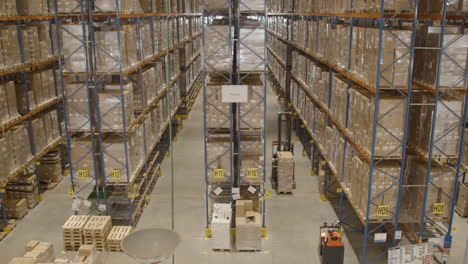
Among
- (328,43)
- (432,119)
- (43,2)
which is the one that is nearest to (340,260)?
(432,119)

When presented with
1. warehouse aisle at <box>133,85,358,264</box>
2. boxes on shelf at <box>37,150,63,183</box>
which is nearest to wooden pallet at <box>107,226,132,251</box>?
warehouse aisle at <box>133,85,358,264</box>

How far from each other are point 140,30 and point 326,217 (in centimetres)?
641

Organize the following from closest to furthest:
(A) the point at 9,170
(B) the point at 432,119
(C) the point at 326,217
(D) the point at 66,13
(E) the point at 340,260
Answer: (B) the point at 432,119
(E) the point at 340,260
(D) the point at 66,13
(A) the point at 9,170
(C) the point at 326,217

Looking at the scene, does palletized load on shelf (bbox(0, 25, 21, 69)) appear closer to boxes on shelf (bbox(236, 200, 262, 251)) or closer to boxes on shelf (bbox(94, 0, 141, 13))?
boxes on shelf (bbox(94, 0, 141, 13))

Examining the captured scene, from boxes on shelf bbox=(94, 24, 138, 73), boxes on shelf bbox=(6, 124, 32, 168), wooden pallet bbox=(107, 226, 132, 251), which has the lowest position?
wooden pallet bbox=(107, 226, 132, 251)

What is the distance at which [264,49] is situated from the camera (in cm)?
873

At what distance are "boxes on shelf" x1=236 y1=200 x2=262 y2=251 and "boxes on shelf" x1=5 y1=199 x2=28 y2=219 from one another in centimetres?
527

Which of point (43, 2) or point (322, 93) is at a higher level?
point (43, 2)

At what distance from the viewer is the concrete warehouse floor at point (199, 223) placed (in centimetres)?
896

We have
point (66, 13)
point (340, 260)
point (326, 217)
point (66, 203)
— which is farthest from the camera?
point (66, 203)

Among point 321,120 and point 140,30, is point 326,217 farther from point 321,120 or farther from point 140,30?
point 140,30

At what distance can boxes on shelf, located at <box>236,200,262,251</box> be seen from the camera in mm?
8953

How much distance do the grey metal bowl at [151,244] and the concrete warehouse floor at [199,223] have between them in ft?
16.1

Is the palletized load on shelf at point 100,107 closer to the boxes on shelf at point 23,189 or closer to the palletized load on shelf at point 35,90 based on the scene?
the palletized load on shelf at point 35,90
